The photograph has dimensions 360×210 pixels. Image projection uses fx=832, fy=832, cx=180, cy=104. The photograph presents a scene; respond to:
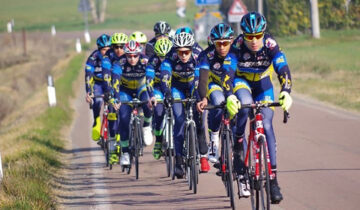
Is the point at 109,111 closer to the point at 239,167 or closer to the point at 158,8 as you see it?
the point at 239,167

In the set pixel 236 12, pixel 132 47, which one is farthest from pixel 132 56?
pixel 236 12

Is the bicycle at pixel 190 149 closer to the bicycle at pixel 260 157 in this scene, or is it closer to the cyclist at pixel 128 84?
the cyclist at pixel 128 84

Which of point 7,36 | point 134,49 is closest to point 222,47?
point 134,49

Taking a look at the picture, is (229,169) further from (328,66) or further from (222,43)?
(328,66)

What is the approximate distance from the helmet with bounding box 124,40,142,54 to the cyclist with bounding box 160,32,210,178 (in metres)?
1.30

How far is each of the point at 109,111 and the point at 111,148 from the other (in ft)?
2.29

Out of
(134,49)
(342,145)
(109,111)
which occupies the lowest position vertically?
(342,145)

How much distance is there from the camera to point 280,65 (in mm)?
8797

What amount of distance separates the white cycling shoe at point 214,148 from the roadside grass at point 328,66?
8396mm

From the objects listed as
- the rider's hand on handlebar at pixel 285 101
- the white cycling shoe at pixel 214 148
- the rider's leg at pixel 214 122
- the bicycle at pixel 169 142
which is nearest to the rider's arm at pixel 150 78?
the bicycle at pixel 169 142

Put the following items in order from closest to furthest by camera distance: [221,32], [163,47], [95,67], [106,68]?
[221,32], [163,47], [106,68], [95,67]

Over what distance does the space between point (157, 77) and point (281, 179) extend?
2.73 meters

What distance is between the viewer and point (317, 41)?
3869 cm

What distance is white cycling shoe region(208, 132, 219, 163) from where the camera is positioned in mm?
10555
